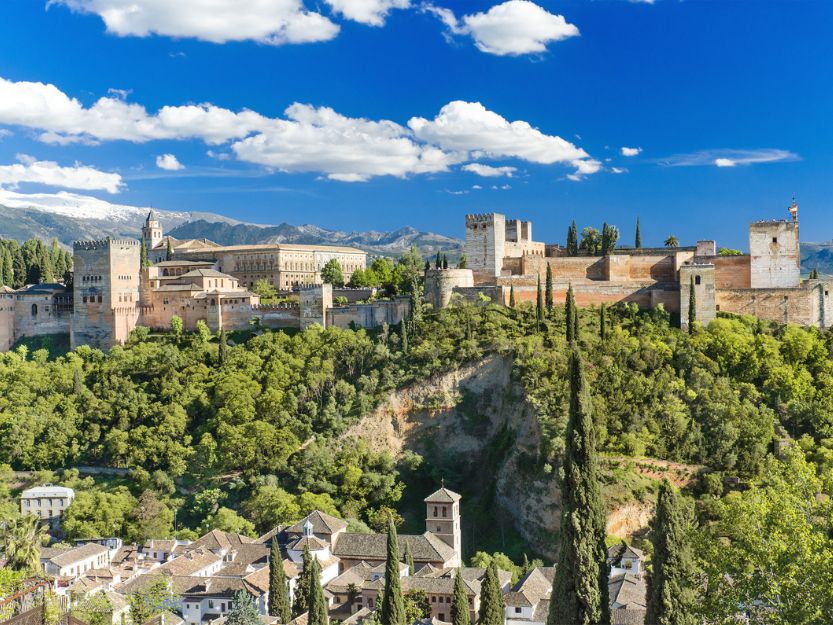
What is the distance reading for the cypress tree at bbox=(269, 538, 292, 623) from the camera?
108 ft

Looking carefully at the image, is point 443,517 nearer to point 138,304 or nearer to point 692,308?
point 692,308

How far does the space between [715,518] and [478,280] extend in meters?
22.6

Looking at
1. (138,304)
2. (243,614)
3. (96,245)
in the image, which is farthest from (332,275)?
(243,614)

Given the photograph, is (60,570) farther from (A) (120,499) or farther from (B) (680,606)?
(B) (680,606)

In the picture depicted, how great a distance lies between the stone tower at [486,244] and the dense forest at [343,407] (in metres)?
4.99

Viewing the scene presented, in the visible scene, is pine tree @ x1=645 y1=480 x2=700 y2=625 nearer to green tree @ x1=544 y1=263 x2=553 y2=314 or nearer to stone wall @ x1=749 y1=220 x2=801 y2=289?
green tree @ x1=544 y1=263 x2=553 y2=314

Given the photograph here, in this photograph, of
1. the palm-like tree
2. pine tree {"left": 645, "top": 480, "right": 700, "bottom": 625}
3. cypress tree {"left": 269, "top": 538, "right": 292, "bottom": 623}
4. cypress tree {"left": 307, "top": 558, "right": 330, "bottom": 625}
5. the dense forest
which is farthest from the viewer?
the dense forest

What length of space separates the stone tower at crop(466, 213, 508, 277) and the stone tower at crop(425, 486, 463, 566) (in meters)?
19.2

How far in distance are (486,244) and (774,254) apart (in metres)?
16.7

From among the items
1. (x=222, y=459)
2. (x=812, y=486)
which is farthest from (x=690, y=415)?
(x=812, y=486)

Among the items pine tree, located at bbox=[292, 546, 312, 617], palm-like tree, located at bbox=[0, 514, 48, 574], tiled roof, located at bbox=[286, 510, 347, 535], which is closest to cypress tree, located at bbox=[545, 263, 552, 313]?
tiled roof, located at bbox=[286, 510, 347, 535]

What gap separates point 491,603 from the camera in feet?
99.6

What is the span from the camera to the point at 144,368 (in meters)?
54.7

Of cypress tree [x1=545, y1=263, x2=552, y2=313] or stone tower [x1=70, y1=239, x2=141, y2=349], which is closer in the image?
cypress tree [x1=545, y1=263, x2=552, y2=313]
